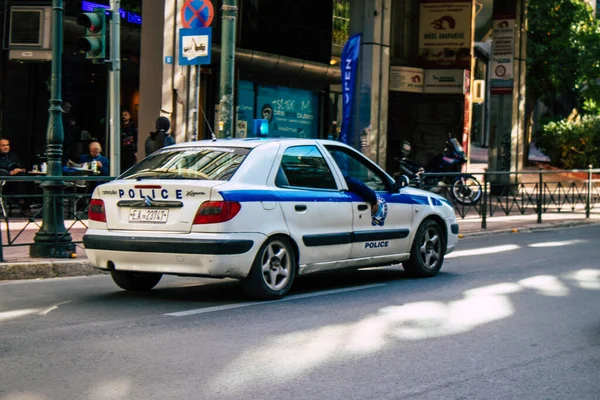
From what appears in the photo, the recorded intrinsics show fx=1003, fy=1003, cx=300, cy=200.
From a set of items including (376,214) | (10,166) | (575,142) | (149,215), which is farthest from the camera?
(575,142)

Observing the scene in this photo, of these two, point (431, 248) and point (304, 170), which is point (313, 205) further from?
point (431, 248)

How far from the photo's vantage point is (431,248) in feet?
37.6

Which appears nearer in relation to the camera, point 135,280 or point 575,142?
point 135,280

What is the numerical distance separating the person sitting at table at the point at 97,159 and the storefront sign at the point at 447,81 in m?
14.6

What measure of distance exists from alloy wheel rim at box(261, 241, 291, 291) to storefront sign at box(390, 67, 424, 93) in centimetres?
2099

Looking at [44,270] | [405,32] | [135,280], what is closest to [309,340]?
[135,280]

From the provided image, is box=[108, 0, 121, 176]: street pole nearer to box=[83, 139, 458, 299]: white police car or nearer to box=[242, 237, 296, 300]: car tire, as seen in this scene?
box=[83, 139, 458, 299]: white police car

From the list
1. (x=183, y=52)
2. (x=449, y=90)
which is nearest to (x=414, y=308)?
(x=183, y=52)

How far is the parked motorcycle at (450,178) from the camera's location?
1788cm

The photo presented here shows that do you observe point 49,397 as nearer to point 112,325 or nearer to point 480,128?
point 112,325

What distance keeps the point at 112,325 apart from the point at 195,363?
1572mm

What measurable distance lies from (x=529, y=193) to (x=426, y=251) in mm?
9802

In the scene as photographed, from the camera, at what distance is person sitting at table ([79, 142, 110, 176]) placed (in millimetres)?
18047

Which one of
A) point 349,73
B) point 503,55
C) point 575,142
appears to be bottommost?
point 575,142
